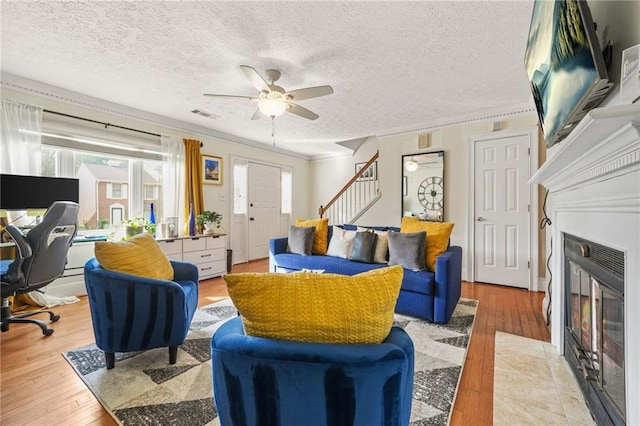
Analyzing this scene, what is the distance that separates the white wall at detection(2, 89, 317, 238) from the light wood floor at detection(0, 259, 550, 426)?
7.22 ft

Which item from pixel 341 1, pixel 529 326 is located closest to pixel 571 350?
pixel 529 326

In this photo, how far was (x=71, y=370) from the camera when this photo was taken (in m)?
1.79

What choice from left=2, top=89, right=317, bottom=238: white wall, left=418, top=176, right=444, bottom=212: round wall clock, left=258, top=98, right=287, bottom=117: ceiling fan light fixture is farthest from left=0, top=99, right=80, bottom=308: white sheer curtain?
left=418, top=176, right=444, bottom=212: round wall clock

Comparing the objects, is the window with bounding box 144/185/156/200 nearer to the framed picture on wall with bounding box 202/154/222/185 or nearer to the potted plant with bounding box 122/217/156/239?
the potted plant with bounding box 122/217/156/239

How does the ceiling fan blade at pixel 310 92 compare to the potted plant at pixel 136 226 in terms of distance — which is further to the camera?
the potted plant at pixel 136 226

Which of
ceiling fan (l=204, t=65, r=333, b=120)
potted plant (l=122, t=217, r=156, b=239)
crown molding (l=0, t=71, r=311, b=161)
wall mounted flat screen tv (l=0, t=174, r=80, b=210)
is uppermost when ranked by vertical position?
crown molding (l=0, t=71, r=311, b=161)

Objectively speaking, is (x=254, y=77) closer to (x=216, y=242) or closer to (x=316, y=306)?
(x=316, y=306)

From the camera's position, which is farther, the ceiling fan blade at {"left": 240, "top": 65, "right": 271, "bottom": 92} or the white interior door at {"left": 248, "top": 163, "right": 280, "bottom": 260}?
the white interior door at {"left": 248, "top": 163, "right": 280, "bottom": 260}

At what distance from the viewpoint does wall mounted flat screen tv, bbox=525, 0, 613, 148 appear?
94cm

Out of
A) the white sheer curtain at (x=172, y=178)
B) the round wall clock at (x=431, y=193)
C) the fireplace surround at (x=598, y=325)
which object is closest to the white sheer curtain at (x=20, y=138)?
the white sheer curtain at (x=172, y=178)

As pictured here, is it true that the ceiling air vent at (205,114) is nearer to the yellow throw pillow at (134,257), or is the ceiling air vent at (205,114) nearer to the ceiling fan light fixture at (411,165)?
the yellow throw pillow at (134,257)

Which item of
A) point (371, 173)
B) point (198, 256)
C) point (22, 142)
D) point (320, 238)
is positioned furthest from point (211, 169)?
point (371, 173)

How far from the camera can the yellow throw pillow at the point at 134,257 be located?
181 cm

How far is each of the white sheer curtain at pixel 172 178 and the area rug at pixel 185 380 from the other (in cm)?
234
